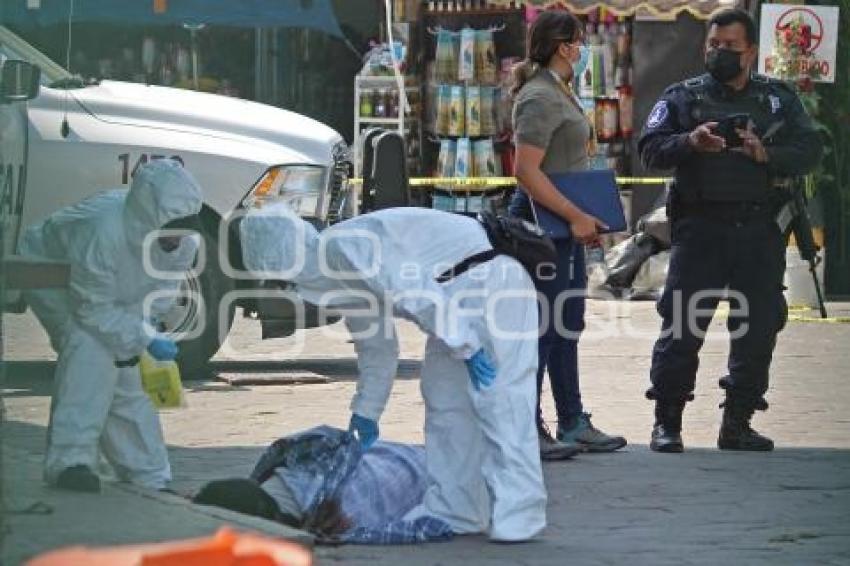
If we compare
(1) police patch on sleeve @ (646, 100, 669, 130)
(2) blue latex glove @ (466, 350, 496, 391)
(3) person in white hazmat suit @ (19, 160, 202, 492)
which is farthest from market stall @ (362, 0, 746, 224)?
(2) blue latex glove @ (466, 350, 496, 391)

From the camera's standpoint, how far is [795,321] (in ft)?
54.1

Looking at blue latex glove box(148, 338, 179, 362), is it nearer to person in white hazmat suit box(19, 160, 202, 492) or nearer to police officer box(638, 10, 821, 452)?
person in white hazmat suit box(19, 160, 202, 492)

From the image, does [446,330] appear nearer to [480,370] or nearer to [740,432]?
[480,370]

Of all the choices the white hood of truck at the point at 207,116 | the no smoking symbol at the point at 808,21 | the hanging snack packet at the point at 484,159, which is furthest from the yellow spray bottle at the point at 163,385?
the hanging snack packet at the point at 484,159

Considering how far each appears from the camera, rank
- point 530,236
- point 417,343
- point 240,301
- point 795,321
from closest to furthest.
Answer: point 530,236
point 240,301
point 417,343
point 795,321

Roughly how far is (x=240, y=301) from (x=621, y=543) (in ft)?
16.9

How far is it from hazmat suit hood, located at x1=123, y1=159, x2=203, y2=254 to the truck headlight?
3795 mm

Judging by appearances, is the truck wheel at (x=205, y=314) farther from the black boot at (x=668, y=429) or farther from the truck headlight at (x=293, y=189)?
the black boot at (x=668, y=429)

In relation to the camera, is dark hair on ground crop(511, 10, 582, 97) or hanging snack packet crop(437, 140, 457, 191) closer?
dark hair on ground crop(511, 10, 582, 97)

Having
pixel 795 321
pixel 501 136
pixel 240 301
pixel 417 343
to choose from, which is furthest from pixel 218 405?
pixel 501 136

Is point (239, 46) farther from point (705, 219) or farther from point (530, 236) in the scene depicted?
point (530, 236)

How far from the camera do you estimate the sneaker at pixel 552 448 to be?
30.5 feet

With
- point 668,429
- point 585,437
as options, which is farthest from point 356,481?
point 668,429

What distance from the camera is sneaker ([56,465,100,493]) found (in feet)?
25.5
